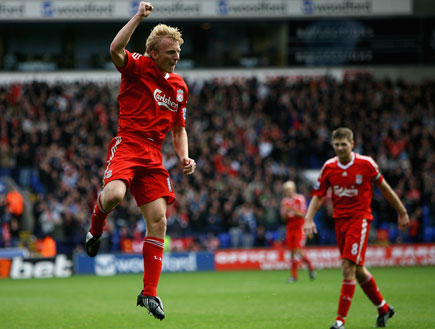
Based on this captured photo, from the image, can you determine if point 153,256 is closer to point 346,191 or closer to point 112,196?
point 112,196

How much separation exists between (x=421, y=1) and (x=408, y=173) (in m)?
10.4

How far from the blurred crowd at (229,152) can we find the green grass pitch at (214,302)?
11.8 feet

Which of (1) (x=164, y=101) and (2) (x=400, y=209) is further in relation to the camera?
(2) (x=400, y=209)

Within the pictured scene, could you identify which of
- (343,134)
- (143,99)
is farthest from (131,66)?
(343,134)

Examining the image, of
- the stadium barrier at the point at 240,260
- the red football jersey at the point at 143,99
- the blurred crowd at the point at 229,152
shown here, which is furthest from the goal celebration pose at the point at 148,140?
the blurred crowd at the point at 229,152

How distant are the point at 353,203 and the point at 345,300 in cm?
131

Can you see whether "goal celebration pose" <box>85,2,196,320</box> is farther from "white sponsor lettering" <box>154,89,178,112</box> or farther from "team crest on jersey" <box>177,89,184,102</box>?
"team crest on jersey" <box>177,89,184,102</box>

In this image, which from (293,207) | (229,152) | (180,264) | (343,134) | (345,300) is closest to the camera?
(345,300)

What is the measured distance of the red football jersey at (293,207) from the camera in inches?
712

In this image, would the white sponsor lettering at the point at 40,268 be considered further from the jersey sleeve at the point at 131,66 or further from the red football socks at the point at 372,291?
the jersey sleeve at the point at 131,66

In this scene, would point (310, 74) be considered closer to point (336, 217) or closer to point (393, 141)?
point (393, 141)

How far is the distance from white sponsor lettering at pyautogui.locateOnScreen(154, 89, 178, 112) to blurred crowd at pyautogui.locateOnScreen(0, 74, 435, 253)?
16573 mm

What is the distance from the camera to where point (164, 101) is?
281 inches

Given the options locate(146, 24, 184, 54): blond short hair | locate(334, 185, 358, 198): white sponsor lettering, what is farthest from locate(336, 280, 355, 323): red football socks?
locate(146, 24, 184, 54): blond short hair
